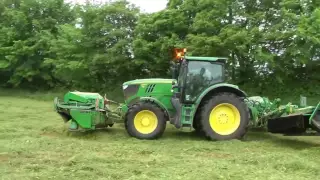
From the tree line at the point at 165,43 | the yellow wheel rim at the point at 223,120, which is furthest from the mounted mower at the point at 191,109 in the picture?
the tree line at the point at 165,43

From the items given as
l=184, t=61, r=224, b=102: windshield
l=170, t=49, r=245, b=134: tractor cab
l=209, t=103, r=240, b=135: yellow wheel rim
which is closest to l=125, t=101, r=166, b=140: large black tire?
l=170, t=49, r=245, b=134: tractor cab

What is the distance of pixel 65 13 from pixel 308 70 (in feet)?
50.7

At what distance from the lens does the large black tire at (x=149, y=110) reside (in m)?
8.87

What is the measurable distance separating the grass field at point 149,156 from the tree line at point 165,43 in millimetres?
7080

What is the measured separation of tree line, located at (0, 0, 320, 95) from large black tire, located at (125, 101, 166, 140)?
7.85m

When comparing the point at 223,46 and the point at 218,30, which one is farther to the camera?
the point at 218,30

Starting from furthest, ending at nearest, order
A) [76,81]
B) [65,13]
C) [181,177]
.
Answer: [65,13]
[76,81]
[181,177]

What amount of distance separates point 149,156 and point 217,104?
2472 mm

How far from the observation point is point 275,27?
16.2m

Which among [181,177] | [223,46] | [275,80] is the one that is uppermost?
[223,46]

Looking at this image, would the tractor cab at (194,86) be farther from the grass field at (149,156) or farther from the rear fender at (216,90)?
the grass field at (149,156)

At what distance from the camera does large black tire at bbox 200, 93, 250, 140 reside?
28.9 ft

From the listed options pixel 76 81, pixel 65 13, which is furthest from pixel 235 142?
pixel 65 13

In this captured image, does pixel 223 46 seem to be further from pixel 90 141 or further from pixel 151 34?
pixel 90 141
